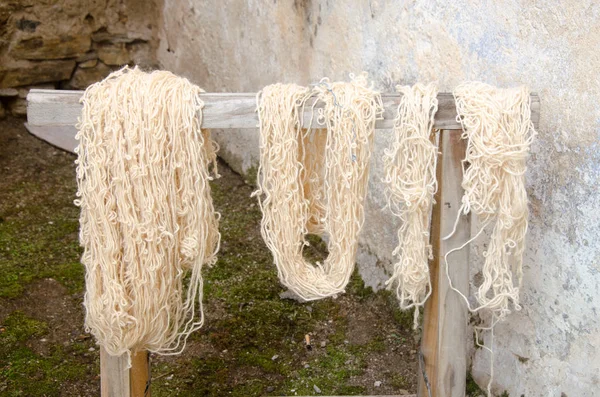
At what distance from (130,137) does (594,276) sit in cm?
137

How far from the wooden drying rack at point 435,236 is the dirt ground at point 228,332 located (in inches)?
28.8

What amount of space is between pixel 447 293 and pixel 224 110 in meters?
0.85

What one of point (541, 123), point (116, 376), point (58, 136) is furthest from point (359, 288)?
point (58, 136)

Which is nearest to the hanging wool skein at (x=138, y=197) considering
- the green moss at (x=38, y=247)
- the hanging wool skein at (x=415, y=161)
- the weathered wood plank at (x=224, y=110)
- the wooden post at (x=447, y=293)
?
the weathered wood plank at (x=224, y=110)

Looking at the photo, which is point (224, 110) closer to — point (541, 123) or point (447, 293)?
point (447, 293)

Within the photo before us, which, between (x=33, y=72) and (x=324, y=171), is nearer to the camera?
(x=324, y=171)

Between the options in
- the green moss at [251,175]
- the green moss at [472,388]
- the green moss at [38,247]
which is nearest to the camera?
the green moss at [472,388]

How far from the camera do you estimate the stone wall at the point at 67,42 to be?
17.1 feet

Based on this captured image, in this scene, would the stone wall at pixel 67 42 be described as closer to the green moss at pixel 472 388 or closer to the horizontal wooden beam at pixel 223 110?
the horizontal wooden beam at pixel 223 110

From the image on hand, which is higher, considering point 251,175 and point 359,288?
point 251,175

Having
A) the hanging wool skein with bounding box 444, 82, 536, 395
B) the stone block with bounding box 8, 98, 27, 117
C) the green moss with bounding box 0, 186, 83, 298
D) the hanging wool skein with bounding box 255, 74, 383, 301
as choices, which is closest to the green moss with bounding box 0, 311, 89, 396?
the green moss with bounding box 0, 186, 83, 298

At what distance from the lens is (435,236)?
2379mm

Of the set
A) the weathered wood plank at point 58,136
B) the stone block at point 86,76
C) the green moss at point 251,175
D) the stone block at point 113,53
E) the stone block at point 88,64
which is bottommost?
the green moss at point 251,175

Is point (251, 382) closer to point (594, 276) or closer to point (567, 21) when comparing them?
point (594, 276)
